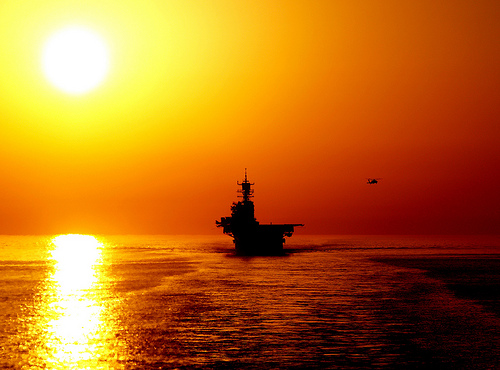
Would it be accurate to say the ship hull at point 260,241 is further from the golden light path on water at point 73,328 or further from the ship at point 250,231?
the golden light path on water at point 73,328

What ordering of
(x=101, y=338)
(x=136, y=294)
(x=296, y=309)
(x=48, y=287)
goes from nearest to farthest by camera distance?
(x=101, y=338), (x=296, y=309), (x=136, y=294), (x=48, y=287)

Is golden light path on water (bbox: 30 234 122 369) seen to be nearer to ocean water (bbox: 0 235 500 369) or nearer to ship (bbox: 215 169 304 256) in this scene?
ocean water (bbox: 0 235 500 369)

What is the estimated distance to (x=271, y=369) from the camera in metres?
25.5

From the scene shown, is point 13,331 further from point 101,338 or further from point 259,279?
point 259,279

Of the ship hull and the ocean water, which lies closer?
the ocean water

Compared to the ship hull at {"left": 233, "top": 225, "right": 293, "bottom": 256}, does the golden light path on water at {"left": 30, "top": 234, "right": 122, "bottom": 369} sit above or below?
below

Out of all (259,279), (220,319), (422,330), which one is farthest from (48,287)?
(422,330)

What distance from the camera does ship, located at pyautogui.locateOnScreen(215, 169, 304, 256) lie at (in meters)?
127

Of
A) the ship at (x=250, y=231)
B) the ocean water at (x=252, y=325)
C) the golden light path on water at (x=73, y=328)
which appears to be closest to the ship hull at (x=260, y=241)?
the ship at (x=250, y=231)

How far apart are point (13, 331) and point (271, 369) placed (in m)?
16.0

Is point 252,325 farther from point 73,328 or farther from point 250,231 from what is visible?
point 250,231

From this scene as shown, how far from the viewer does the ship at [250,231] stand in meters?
127

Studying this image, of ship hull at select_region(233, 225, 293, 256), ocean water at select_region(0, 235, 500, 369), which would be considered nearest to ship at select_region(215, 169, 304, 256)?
ship hull at select_region(233, 225, 293, 256)

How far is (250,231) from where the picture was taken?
12938 cm
